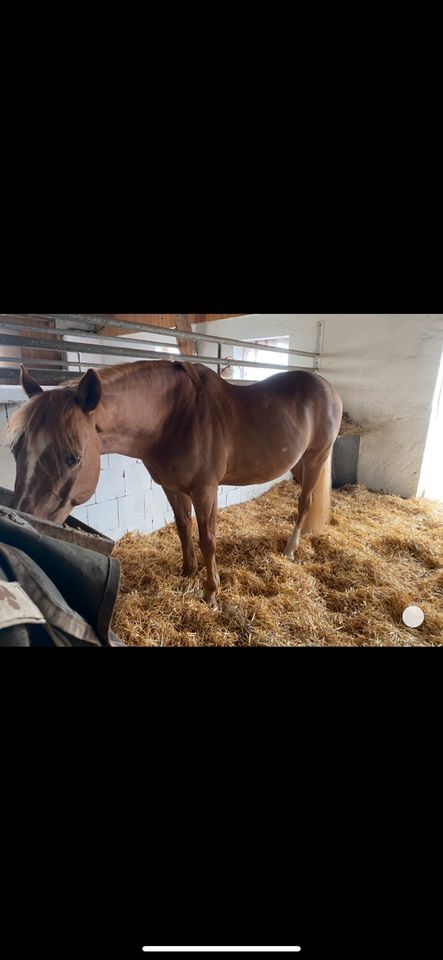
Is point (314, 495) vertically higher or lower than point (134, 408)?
lower

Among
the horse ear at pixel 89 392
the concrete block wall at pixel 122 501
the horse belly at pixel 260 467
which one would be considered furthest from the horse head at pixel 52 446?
the horse belly at pixel 260 467

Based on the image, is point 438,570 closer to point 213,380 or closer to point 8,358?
point 213,380

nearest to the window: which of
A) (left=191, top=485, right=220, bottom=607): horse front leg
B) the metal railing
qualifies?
the metal railing

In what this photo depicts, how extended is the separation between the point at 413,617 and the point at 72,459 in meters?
0.97

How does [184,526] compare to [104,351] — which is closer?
[104,351]

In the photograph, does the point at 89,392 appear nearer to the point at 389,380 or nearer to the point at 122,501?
the point at 122,501

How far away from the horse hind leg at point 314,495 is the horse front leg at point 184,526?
389 mm

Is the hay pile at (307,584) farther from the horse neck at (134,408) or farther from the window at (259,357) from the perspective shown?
the window at (259,357)

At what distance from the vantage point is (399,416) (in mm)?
910

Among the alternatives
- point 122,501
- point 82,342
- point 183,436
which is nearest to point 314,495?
point 183,436

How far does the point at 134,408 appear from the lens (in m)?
A: 0.77

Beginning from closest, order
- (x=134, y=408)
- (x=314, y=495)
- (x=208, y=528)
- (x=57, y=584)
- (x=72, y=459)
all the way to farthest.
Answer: (x=57, y=584) < (x=72, y=459) < (x=134, y=408) < (x=208, y=528) < (x=314, y=495)
